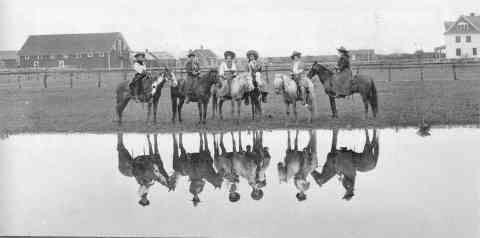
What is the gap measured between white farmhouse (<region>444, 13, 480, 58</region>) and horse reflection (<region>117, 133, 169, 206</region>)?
24.4 feet

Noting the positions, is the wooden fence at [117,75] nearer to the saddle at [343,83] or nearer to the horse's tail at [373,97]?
the saddle at [343,83]

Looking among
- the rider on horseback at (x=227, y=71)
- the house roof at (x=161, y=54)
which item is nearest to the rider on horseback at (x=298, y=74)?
the rider on horseback at (x=227, y=71)

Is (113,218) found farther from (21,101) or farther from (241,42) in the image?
(21,101)

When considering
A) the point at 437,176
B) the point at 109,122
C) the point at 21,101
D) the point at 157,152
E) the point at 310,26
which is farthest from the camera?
the point at 21,101

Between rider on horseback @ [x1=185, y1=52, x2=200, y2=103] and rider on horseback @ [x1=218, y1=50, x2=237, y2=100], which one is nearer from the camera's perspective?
rider on horseback @ [x1=218, y1=50, x2=237, y2=100]

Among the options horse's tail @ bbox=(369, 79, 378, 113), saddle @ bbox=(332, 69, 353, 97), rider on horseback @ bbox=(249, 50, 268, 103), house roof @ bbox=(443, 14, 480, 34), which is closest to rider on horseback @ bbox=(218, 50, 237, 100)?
rider on horseback @ bbox=(249, 50, 268, 103)

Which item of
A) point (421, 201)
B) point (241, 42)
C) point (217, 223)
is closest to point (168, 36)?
point (241, 42)

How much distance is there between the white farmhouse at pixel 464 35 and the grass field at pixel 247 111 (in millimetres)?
1855

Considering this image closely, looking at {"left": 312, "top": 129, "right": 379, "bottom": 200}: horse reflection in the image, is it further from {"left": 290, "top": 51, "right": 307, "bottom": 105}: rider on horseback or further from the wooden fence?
the wooden fence

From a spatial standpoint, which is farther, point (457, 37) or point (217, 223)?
point (457, 37)

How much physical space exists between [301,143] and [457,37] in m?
5.61

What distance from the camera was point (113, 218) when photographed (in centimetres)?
789

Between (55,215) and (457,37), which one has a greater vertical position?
(457,37)

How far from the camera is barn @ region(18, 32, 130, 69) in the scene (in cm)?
2031
